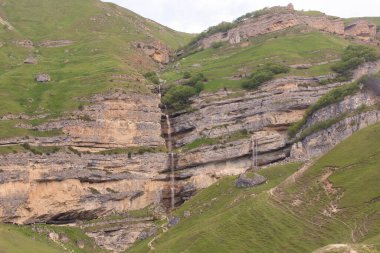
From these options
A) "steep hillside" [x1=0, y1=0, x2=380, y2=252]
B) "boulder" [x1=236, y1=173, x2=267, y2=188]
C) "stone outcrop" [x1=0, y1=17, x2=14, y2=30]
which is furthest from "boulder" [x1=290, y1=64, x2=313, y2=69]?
"stone outcrop" [x1=0, y1=17, x2=14, y2=30]

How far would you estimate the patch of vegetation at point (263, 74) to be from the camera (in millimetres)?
111125

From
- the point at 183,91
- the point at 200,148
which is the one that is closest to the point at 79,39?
the point at 183,91

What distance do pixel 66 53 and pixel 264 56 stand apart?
51386 millimetres

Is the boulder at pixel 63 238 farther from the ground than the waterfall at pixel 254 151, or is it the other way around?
the waterfall at pixel 254 151

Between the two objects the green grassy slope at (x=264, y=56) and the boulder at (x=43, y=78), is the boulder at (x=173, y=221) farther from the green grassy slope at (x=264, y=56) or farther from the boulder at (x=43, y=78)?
the boulder at (x=43, y=78)

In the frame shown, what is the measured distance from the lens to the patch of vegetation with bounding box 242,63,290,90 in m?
111

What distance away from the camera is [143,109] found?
10194 centimetres

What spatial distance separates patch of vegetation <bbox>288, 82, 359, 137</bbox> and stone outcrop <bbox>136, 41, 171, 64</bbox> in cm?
6694

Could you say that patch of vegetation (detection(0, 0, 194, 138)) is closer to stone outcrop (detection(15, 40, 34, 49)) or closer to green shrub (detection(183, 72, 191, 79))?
stone outcrop (detection(15, 40, 34, 49))

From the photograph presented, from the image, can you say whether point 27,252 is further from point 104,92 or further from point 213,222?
point 104,92

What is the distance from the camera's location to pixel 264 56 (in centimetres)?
12750

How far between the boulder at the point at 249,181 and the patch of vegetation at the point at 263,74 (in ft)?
110

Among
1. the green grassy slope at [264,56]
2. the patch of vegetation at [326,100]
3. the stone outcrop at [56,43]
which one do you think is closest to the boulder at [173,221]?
the patch of vegetation at [326,100]

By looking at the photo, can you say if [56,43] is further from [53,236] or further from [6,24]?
[53,236]
